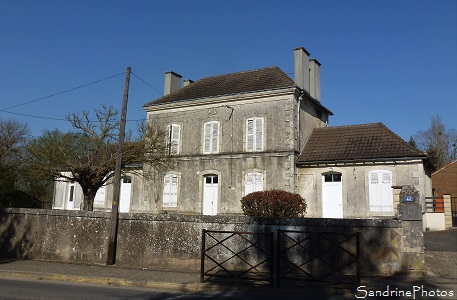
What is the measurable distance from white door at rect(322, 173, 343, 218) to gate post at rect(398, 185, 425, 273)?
9.25 meters

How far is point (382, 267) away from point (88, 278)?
7154 millimetres

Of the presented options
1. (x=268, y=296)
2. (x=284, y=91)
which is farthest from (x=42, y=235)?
(x=284, y=91)

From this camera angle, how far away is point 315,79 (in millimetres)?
22953

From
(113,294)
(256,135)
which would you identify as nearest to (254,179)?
(256,135)

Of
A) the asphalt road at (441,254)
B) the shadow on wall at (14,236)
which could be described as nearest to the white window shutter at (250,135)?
the asphalt road at (441,254)

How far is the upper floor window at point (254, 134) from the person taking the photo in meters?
20.2

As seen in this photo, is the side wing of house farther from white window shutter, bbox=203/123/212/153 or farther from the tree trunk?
the tree trunk

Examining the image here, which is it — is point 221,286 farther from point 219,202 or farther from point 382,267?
point 219,202

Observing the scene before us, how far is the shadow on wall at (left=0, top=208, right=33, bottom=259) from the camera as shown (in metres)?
12.5

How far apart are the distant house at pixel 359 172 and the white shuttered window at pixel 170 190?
7.05 metres

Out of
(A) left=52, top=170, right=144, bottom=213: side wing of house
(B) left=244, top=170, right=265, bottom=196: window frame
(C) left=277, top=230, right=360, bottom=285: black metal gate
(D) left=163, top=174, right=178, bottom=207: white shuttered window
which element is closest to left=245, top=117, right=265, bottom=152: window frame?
(B) left=244, top=170, right=265, bottom=196: window frame

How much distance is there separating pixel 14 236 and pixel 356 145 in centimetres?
1528

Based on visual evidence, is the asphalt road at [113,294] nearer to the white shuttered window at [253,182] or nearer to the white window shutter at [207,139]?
the white shuttered window at [253,182]

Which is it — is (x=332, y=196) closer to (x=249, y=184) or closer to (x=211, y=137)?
(x=249, y=184)
